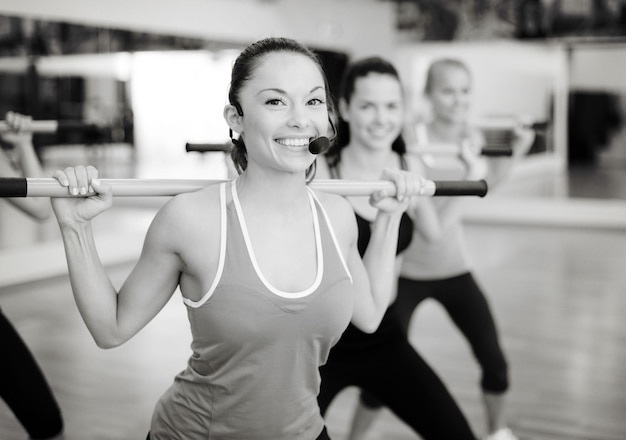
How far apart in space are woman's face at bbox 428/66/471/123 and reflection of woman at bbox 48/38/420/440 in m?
1.74

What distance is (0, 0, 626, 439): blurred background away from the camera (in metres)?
6.69

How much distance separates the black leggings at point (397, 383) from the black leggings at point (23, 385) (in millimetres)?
1085

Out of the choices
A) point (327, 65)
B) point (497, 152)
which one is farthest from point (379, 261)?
point (327, 65)

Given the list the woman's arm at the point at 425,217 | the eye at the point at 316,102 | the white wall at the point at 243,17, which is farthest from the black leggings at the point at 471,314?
the white wall at the point at 243,17

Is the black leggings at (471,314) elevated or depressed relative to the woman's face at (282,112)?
depressed

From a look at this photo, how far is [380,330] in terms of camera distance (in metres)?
2.31

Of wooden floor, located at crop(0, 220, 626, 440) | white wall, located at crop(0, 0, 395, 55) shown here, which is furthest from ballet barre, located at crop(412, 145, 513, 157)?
white wall, located at crop(0, 0, 395, 55)

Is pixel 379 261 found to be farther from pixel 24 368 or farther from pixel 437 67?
pixel 437 67

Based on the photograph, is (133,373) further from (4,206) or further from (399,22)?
(399,22)

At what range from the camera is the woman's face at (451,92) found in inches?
128

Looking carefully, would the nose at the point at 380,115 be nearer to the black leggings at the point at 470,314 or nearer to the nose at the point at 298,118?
the black leggings at the point at 470,314

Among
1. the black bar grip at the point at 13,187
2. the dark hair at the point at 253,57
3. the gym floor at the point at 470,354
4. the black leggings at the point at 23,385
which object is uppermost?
the dark hair at the point at 253,57

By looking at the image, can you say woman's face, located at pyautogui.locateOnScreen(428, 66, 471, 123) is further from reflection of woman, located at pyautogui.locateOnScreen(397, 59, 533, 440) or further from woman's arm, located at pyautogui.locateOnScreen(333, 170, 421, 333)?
woman's arm, located at pyautogui.locateOnScreen(333, 170, 421, 333)

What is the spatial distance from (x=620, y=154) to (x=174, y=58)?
525 centimetres
